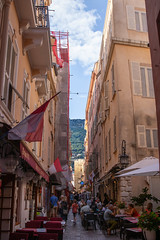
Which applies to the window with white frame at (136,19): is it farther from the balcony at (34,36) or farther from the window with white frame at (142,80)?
the balcony at (34,36)

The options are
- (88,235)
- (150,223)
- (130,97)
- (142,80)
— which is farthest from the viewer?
(142,80)

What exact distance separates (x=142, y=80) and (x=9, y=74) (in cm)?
1180

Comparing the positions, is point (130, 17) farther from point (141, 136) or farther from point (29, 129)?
point (29, 129)

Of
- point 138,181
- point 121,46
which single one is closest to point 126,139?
point 138,181

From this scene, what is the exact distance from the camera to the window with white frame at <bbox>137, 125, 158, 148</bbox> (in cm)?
1628

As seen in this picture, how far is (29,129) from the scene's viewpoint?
6.07 metres

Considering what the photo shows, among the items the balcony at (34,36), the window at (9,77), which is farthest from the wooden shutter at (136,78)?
the window at (9,77)

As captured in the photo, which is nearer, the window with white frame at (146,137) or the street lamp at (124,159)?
the street lamp at (124,159)

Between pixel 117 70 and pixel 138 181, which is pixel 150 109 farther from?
pixel 138 181

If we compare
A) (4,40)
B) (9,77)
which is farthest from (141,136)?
(4,40)

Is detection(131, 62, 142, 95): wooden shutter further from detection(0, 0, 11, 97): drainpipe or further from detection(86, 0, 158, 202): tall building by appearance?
detection(0, 0, 11, 97): drainpipe

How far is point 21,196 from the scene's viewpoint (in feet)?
34.5

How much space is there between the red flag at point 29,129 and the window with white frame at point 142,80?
39.5ft

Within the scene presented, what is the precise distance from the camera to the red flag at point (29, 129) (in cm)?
589
